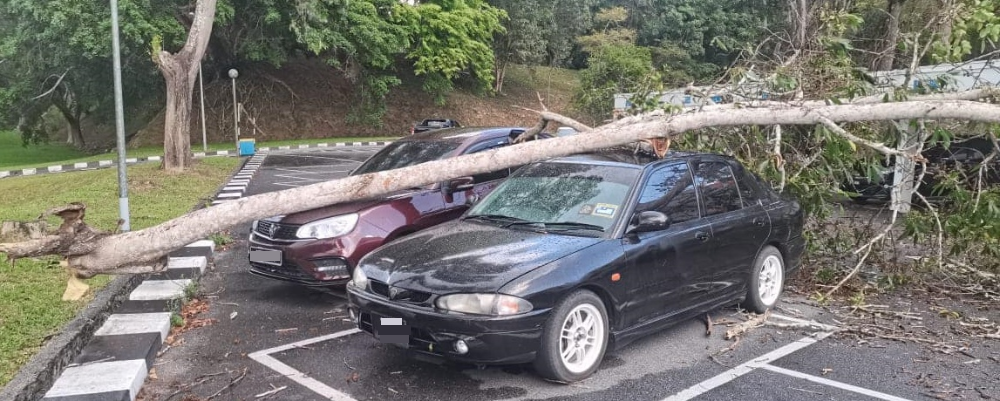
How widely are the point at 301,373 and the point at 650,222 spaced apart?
2.48 m

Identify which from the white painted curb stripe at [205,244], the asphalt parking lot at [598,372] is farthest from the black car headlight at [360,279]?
the white painted curb stripe at [205,244]

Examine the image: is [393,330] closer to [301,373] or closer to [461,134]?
[301,373]

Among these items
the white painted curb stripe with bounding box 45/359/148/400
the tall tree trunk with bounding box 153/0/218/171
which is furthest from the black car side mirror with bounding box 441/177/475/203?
the tall tree trunk with bounding box 153/0/218/171

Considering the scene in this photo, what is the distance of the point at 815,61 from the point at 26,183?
18103mm

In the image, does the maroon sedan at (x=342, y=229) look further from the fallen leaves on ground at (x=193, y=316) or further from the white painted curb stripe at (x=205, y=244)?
the white painted curb stripe at (x=205, y=244)

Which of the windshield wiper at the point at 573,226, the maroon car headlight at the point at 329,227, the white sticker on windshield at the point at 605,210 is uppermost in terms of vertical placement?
the white sticker on windshield at the point at 605,210

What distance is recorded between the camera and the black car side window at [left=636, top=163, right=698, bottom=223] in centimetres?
493

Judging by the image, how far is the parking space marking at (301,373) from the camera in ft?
14.0

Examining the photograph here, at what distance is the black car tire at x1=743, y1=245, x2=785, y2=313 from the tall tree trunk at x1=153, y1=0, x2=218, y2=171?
13361mm

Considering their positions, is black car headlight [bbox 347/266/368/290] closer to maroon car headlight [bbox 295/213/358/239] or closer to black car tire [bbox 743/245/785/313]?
maroon car headlight [bbox 295/213/358/239]

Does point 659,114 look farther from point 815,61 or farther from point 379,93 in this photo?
point 379,93

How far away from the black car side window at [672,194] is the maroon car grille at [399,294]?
160 cm

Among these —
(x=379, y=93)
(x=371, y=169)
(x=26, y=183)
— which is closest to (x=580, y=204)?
(x=371, y=169)

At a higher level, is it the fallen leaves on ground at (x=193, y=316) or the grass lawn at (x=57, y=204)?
the grass lawn at (x=57, y=204)
